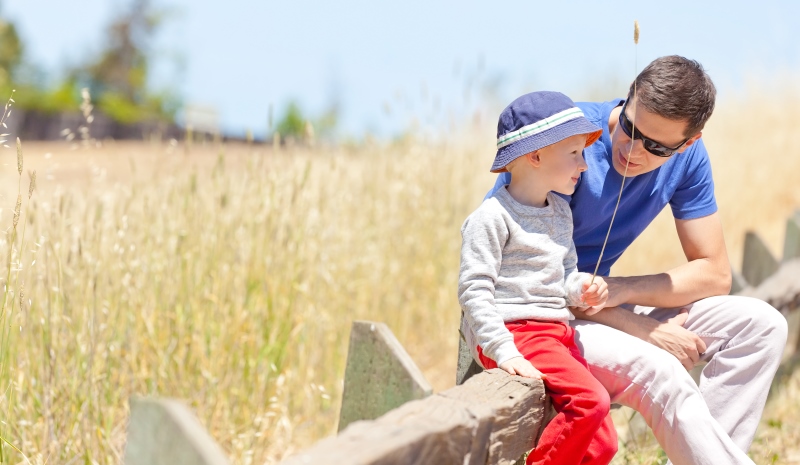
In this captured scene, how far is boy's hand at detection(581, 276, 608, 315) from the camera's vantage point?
2.18 meters

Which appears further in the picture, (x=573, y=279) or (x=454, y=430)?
(x=573, y=279)

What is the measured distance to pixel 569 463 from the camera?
1976 millimetres

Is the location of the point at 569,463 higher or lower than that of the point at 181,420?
lower

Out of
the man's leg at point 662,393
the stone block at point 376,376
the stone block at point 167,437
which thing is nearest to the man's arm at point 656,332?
the man's leg at point 662,393

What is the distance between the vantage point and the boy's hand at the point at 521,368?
194 cm

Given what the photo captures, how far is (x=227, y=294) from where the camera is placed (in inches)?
136

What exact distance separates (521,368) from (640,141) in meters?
0.77

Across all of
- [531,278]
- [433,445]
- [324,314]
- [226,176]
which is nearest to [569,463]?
[531,278]

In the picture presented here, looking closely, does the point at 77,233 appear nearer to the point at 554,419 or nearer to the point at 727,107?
the point at 554,419

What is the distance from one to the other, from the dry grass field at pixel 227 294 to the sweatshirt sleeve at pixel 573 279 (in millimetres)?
819

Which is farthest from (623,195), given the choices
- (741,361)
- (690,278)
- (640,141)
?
(741,361)

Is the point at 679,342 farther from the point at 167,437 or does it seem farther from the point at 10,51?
the point at 10,51

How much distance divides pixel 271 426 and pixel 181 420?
Answer: 94.7 inches

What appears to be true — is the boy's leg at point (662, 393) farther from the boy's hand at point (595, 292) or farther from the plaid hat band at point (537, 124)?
the plaid hat band at point (537, 124)
